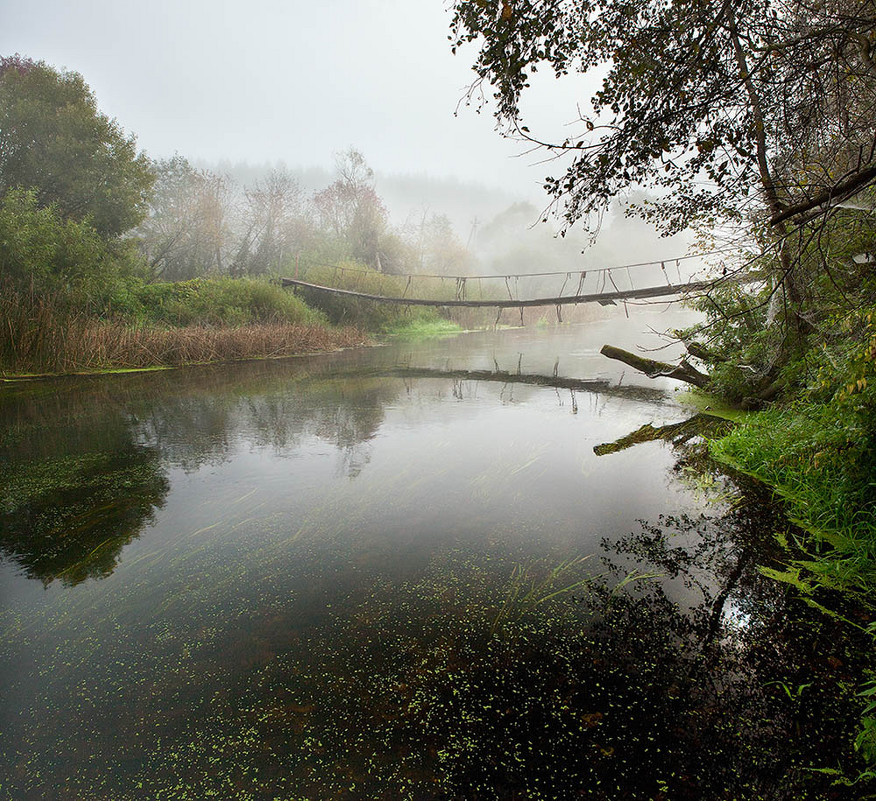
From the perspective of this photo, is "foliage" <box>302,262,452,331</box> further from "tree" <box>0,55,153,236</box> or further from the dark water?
the dark water

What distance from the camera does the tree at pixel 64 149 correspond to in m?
14.7

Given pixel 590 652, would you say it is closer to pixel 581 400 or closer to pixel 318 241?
pixel 581 400

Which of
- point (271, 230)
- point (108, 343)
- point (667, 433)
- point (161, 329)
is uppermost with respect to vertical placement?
point (271, 230)

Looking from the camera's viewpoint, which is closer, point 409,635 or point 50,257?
point 409,635

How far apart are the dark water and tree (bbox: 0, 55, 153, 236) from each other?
48.4 ft

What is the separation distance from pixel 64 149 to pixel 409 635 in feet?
63.7

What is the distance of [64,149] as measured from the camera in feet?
48.9

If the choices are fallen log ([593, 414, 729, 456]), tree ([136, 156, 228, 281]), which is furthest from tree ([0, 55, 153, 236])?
fallen log ([593, 414, 729, 456])

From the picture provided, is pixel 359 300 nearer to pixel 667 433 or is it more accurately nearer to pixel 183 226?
pixel 183 226

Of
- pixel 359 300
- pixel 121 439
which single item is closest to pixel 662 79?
pixel 121 439

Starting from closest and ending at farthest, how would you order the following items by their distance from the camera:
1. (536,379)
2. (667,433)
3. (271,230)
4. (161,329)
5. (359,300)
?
(667,433) < (536,379) < (161,329) < (359,300) < (271,230)

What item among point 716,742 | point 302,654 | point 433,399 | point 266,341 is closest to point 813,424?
point 716,742

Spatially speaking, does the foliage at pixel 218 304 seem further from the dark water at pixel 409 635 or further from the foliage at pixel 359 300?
the dark water at pixel 409 635

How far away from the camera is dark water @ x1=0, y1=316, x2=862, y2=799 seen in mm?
1408
